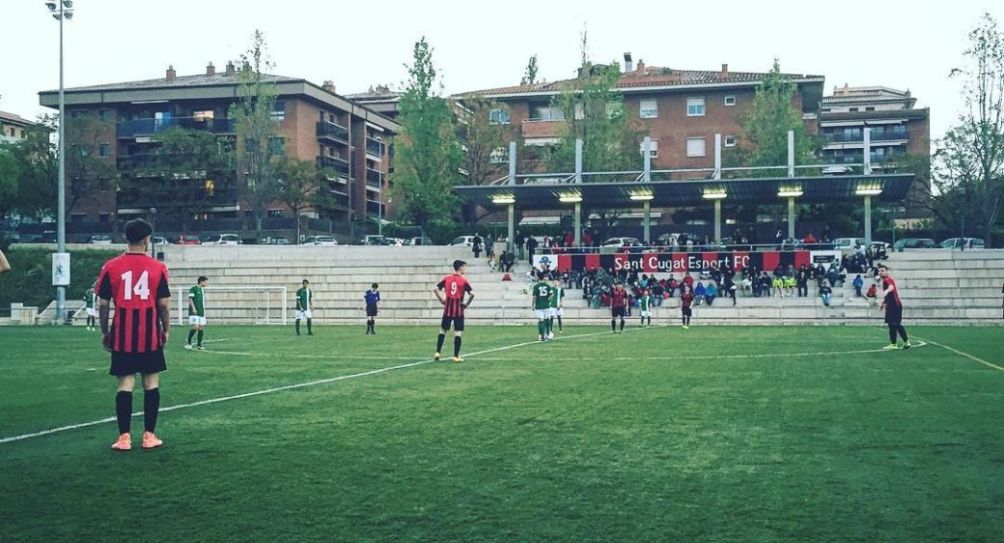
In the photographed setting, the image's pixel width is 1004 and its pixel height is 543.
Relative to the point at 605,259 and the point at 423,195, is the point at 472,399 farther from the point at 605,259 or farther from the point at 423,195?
the point at 423,195

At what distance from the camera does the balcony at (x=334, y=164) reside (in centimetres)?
7538

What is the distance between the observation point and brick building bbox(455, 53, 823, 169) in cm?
7181

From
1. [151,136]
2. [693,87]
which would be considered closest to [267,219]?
[151,136]

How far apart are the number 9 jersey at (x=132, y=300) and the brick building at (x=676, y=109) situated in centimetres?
6381

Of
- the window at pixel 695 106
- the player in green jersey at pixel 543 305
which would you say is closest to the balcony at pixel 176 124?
the window at pixel 695 106

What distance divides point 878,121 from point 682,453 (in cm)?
10160

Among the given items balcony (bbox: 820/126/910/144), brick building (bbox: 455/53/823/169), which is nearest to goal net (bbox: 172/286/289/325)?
brick building (bbox: 455/53/823/169)

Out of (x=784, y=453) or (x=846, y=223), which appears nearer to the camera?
(x=784, y=453)

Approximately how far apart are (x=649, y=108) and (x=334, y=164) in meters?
25.9

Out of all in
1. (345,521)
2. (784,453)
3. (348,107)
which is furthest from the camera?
(348,107)

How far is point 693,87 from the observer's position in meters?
71.7

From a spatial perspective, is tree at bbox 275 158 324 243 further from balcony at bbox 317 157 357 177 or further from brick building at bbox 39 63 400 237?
balcony at bbox 317 157 357 177

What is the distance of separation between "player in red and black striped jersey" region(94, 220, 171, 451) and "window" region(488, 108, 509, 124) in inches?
2274

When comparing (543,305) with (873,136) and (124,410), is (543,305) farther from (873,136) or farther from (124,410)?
(873,136)
